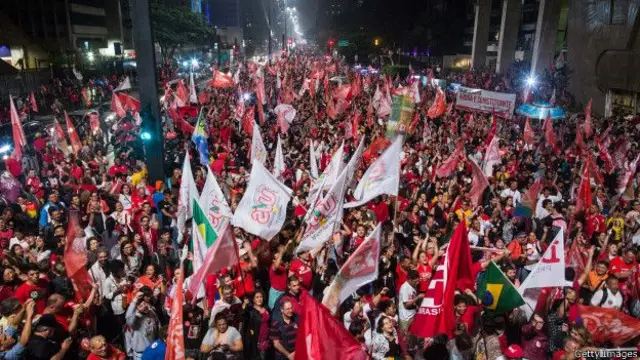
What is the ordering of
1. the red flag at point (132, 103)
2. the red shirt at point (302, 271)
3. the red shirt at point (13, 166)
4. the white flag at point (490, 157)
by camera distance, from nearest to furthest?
1. the red shirt at point (302, 271)
2. the red shirt at point (13, 166)
3. the white flag at point (490, 157)
4. the red flag at point (132, 103)

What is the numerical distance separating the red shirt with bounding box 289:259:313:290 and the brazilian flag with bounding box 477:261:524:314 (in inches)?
88.5

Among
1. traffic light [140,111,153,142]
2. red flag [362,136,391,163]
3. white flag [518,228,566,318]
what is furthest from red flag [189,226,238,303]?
red flag [362,136,391,163]

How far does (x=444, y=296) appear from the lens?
205 inches

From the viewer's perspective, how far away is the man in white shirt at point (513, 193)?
10.7m

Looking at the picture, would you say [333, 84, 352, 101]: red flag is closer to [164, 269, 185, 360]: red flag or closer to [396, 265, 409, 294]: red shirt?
[396, 265, 409, 294]: red shirt

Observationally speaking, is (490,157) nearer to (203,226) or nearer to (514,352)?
(514,352)

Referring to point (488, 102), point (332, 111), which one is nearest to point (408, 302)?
point (488, 102)

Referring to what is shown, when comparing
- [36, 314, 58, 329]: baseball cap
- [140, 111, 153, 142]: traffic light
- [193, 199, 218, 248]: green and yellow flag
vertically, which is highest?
[140, 111, 153, 142]: traffic light

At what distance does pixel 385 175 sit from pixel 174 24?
169ft

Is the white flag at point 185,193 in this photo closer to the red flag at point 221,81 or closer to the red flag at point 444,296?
the red flag at point 444,296

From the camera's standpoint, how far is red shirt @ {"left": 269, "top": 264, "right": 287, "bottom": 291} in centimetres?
655

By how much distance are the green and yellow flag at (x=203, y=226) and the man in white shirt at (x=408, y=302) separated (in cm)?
250

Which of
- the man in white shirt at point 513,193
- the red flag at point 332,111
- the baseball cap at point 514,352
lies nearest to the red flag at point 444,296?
the baseball cap at point 514,352

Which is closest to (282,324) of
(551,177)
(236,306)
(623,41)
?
(236,306)
